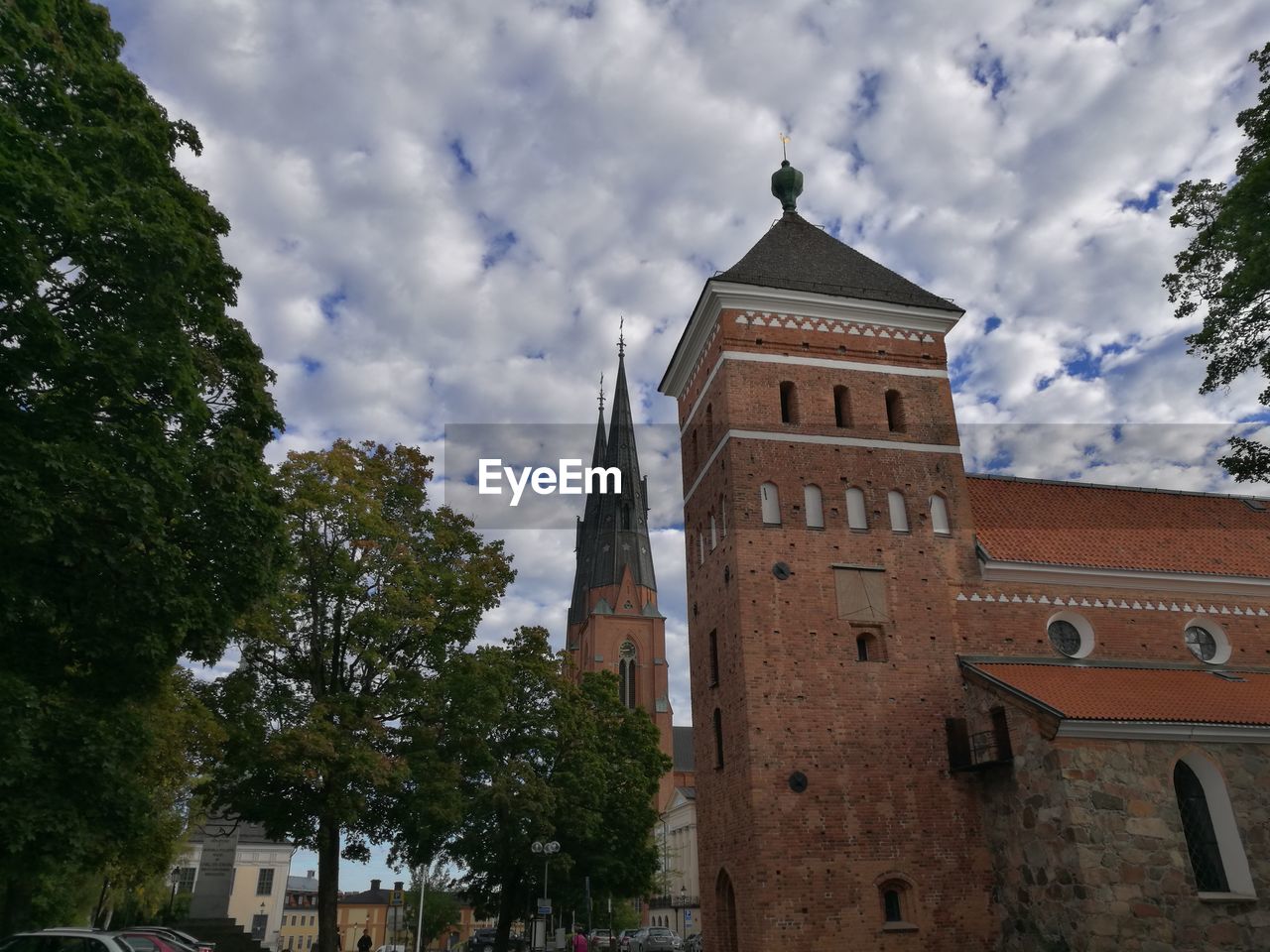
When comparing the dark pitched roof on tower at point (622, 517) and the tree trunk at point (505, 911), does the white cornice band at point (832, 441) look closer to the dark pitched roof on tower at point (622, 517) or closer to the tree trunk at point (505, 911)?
the tree trunk at point (505, 911)

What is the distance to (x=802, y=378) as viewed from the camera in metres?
20.6

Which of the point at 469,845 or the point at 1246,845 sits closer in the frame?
the point at 1246,845

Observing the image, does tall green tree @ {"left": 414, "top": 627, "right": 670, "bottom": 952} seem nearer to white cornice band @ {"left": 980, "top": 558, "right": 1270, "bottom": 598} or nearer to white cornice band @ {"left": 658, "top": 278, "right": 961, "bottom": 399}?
white cornice band @ {"left": 658, "top": 278, "right": 961, "bottom": 399}

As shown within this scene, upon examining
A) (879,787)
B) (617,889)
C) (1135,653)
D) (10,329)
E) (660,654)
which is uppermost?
(660,654)

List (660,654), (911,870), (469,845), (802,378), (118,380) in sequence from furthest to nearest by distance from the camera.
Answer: (660,654)
(469,845)
(802,378)
(911,870)
(118,380)

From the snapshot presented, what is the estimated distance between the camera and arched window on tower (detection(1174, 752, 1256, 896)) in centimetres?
1484

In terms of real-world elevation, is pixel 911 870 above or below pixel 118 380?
below

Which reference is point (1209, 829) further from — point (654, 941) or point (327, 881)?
point (654, 941)

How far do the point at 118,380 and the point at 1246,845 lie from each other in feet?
58.1

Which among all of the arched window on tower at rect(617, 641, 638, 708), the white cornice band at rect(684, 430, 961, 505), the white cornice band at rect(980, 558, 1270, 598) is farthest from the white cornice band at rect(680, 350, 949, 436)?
the arched window on tower at rect(617, 641, 638, 708)

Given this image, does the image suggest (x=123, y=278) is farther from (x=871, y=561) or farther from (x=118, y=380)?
(x=871, y=561)

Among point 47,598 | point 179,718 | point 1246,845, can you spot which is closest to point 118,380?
point 47,598

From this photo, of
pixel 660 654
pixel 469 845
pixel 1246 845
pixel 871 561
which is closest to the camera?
pixel 1246 845

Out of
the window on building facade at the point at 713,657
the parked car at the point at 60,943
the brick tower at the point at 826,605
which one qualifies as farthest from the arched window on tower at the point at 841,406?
the parked car at the point at 60,943
